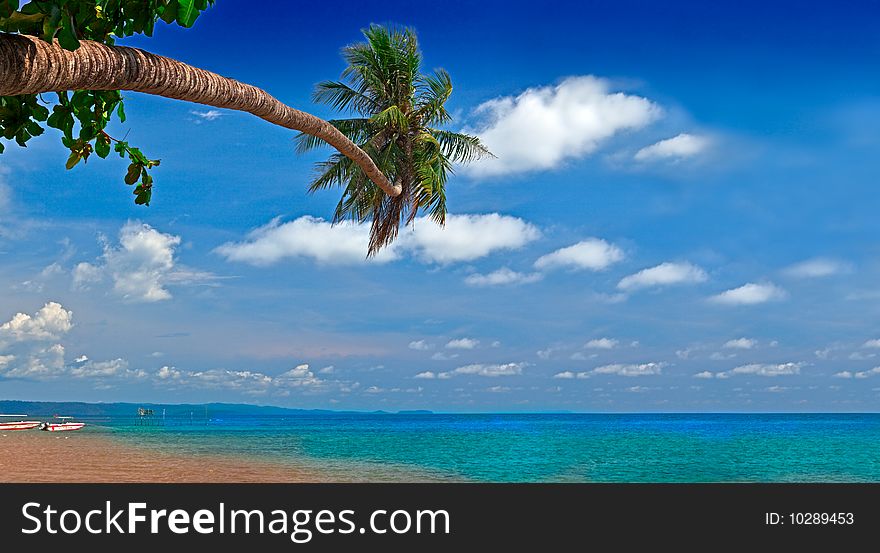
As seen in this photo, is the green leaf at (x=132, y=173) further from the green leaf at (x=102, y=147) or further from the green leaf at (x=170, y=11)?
the green leaf at (x=170, y=11)

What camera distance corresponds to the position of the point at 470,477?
25.1 m

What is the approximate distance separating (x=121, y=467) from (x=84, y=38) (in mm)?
23136

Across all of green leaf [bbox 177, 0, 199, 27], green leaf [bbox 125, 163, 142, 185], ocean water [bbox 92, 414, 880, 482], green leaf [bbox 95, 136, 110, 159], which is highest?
green leaf [bbox 177, 0, 199, 27]

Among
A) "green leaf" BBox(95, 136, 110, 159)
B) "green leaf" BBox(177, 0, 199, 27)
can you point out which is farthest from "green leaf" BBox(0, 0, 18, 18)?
A: "green leaf" BBox(95, 136, 110, 159)

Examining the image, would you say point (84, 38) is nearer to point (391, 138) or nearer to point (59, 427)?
point (391, 138)

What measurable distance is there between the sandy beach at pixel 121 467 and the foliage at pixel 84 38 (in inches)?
646

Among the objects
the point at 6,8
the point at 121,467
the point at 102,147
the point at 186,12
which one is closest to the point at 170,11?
→ the point at 186,12

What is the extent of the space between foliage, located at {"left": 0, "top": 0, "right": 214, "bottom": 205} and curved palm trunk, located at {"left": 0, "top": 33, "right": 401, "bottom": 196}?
0.10 metres

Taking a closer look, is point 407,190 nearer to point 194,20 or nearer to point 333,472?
point 194,20

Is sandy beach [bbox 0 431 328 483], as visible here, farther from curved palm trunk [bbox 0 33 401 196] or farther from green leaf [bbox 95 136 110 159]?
curved palm trunk [bbox 0 33 401 196]

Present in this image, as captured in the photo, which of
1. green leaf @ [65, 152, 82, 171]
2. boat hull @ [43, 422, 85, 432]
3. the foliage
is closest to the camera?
the foliage

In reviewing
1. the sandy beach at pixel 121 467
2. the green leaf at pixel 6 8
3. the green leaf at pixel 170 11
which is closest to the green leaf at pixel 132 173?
the green leaf at pixel 6 8

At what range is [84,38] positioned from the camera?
10.5ft

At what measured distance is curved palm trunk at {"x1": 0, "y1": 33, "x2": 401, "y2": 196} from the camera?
8.73ft
